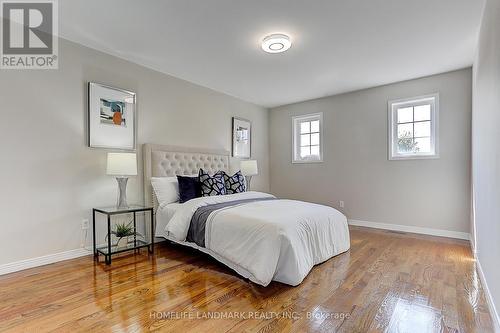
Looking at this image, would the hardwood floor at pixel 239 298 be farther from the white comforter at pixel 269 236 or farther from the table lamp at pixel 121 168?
the table lamp at pixel 121 168

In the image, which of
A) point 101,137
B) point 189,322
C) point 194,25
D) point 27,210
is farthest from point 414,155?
point 27,210

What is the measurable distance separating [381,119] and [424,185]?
1.26 metres

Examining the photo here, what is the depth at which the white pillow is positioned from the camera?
3531 mm

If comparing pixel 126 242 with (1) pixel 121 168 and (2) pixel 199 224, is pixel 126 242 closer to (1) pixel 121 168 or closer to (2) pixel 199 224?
(1) pixel 121 168

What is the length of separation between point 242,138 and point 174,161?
175 centimetres

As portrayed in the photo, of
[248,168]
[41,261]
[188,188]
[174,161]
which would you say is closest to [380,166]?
[248,168]

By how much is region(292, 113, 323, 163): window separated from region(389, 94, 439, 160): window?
52.0 inches

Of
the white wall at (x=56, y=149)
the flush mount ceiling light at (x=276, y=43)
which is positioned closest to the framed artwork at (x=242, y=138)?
the white wall at (x=56, y=149)

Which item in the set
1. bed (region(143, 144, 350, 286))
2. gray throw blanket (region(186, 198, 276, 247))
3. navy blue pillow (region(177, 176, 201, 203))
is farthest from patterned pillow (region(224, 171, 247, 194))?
gray throw blanket (region(186, 198, 276, 247))

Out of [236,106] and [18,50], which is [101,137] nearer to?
[18,50]

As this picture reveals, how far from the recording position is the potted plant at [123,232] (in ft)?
10.4

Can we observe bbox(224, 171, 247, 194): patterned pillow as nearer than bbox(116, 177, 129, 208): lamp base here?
No

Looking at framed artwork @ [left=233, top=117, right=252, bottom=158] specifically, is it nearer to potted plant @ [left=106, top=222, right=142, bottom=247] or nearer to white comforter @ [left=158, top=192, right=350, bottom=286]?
white comforter @ [left=158, top=192, right=350, bottom=286]

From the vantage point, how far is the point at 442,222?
396cm
